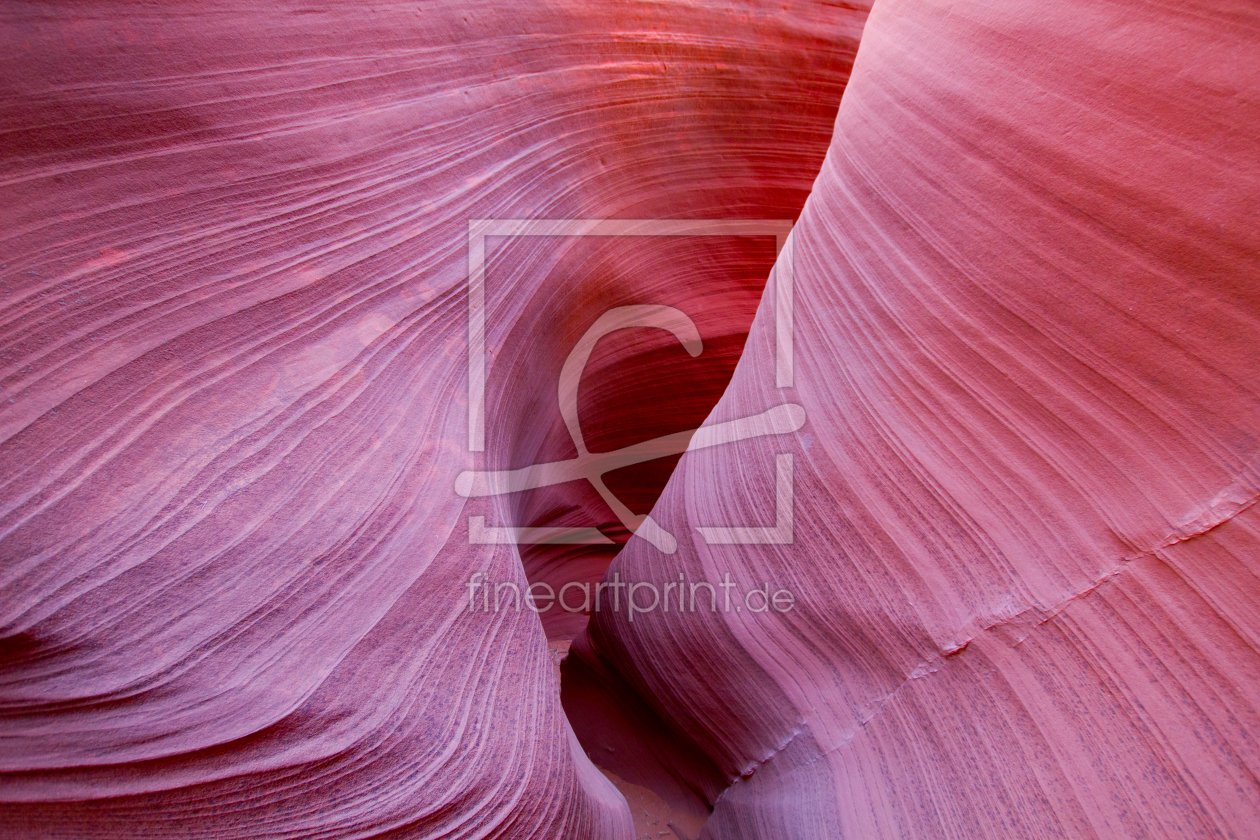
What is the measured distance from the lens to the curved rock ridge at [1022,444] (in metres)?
0.70

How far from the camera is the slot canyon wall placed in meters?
0.73

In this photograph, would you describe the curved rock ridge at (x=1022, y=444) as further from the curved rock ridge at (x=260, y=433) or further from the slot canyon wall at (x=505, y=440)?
the curved rock ridge at (x=260, y=433)

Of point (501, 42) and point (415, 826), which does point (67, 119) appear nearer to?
point (501, 42)

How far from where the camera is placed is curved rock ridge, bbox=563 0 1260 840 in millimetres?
700

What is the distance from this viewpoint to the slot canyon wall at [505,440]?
0.73 metres

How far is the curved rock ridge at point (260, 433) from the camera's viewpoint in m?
0.75

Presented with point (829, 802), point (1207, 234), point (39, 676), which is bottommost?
point (829, 802)

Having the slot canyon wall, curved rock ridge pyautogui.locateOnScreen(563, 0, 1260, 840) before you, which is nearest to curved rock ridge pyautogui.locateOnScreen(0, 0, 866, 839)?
the slot canyon wall

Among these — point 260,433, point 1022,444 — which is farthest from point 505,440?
point 1022,444

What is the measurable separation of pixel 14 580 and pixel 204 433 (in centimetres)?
25

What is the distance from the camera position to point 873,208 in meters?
1.12

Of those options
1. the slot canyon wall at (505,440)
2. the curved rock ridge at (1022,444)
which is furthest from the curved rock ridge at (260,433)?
the curved rock ridge at (1022,444)

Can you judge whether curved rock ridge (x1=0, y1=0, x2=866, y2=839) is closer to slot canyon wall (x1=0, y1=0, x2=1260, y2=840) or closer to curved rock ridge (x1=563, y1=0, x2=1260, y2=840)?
slot canyon wall (x1=0, y1=0, x2=1260, y2=840)

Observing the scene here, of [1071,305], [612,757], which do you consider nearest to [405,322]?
[1071,305]
